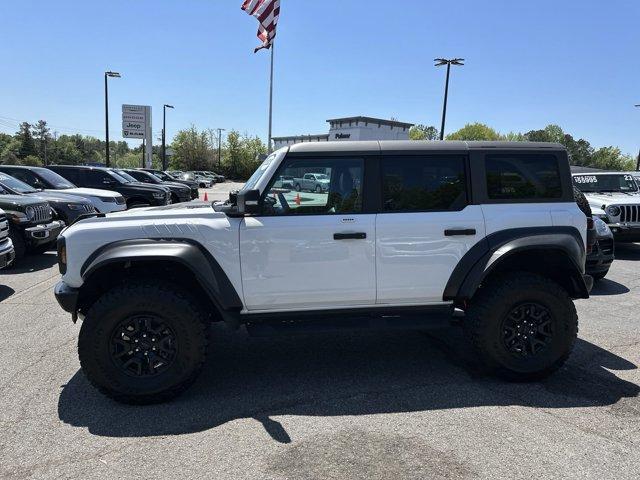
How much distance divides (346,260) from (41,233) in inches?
289

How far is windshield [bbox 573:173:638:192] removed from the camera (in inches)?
455

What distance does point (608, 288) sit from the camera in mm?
7285

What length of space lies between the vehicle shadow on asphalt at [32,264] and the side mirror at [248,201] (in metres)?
6.42

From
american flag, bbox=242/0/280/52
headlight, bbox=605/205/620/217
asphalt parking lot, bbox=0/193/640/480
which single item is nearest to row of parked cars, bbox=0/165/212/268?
asphalt parking lot, bbox=0/193/640/480

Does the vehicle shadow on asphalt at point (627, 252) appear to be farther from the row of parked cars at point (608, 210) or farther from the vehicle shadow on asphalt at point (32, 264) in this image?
the vehicle shadow on asphalt at point (32, 264)

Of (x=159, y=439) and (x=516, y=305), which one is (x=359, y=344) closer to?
(x=516, y=305)

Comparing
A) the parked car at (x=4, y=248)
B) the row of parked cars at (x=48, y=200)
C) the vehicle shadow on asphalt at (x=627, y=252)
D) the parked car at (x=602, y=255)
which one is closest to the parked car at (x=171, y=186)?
the row of parked cars at (x=48, y=200)

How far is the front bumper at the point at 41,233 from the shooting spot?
8.42 m

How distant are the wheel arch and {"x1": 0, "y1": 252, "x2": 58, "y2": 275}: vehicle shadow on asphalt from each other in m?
5.48

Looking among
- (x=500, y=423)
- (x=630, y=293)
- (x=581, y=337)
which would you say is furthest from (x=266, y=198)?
(x=630, y=293)

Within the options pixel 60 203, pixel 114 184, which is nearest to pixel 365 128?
pixel 114 184

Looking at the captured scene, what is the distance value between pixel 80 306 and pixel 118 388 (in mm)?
783

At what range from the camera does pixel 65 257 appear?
11.6 ft

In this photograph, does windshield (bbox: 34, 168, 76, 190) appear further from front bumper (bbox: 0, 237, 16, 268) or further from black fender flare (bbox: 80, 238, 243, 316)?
black fender flare (bbox: 80, 238, 243, 316)
